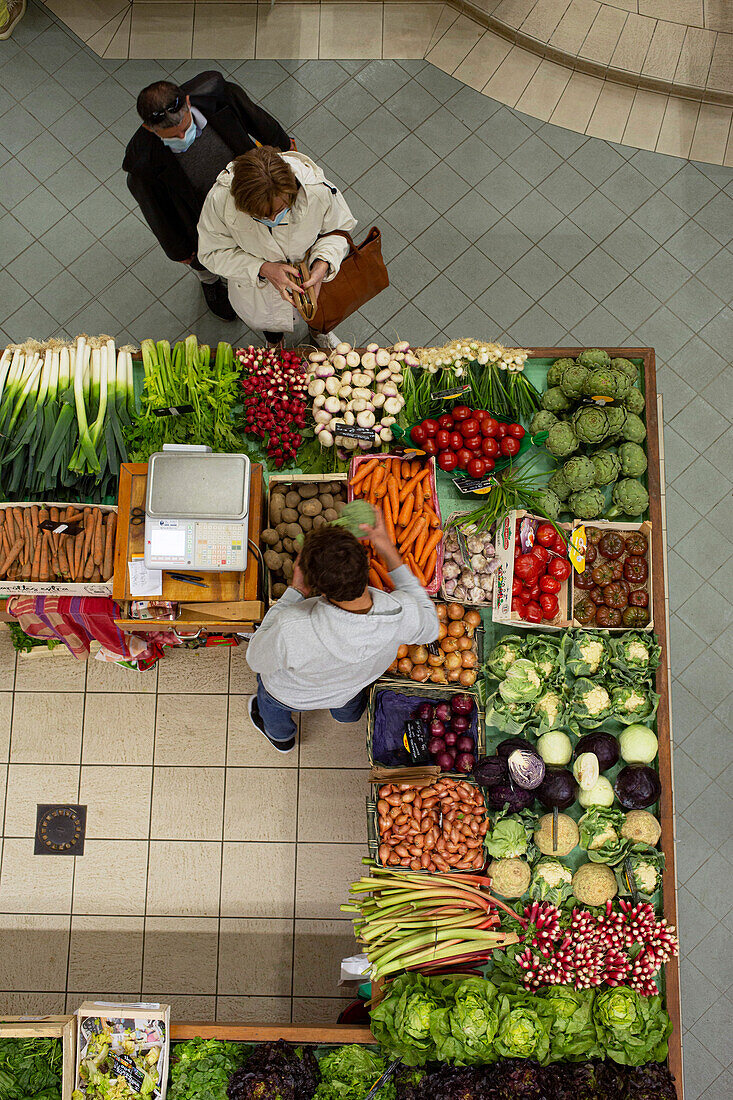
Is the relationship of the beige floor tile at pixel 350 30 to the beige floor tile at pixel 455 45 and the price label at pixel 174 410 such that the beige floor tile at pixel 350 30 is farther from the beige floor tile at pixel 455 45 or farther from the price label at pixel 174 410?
the price label at pixel 174 410

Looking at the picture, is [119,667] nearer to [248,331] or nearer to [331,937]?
[331,937]

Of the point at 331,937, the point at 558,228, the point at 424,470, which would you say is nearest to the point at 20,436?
the point at 424,470

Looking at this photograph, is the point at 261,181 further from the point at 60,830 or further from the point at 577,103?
the point at 60,830

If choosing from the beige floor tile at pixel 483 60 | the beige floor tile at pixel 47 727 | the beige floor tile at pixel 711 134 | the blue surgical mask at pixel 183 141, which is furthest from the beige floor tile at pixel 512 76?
the beige floor tile at pixel 47 727

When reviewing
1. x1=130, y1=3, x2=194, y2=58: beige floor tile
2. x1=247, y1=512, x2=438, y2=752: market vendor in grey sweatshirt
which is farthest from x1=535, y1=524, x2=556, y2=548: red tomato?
x1=130, y1=3, x2=194, y2=58: beige floor tile

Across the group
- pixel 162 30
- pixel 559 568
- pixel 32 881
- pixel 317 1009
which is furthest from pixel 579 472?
pixel 162 30

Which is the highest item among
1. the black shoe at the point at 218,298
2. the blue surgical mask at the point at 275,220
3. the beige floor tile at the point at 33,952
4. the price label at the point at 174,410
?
the black shoe at the point at 218,298

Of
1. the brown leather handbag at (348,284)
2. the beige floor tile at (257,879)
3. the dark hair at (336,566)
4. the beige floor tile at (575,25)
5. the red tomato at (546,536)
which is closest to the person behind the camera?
the dark hair at (336,566)

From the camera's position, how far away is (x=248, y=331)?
4.35m

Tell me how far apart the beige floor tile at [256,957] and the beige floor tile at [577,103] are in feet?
16.7

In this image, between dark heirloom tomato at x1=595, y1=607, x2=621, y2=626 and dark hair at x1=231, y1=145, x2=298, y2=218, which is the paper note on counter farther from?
dark heirloom tomato at x1=595, y1=607, x2=621, y2=626

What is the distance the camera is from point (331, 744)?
154 inches

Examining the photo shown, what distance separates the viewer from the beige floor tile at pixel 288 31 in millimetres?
4680

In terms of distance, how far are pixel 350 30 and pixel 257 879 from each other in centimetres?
522
